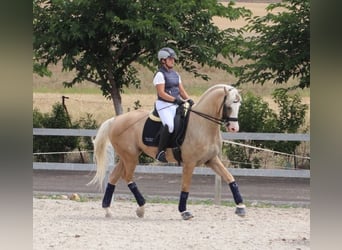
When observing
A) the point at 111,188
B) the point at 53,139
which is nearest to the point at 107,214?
the point at 111,188

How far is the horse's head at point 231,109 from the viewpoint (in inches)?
322

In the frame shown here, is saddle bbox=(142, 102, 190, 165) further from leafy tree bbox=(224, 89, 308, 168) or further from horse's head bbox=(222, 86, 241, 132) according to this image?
leafy tree bbox=(224, 89, 308, 168)

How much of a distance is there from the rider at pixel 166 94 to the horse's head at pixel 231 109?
514mm

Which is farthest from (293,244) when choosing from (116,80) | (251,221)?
(116,80)

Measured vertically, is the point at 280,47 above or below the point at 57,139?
above

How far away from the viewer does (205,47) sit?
1384 cm

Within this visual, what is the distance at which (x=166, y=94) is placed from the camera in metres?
8.26

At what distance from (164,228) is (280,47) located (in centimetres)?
707

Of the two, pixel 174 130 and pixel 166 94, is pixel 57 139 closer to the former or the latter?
pixel 174 130

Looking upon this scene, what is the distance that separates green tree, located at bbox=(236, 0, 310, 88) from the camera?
43.8 ft

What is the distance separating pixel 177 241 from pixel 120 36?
8.35 metres

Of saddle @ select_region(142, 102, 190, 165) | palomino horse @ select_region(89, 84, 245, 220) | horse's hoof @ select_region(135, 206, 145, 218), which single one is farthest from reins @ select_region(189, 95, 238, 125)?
horse's hoof @ select_region(135, 206, 145, 218)

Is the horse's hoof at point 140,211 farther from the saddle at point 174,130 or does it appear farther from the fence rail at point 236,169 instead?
the fence rail at point 236,169
